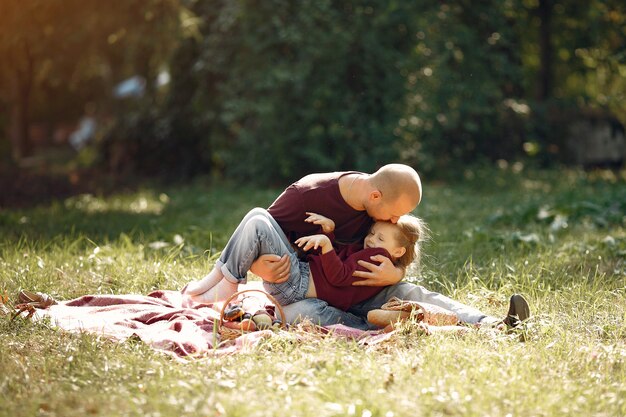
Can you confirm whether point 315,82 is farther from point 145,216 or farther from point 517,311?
point 517,311

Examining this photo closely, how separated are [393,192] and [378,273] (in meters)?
0.42

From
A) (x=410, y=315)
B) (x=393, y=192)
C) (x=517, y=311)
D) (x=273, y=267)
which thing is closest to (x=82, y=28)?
(x=273, y=267)

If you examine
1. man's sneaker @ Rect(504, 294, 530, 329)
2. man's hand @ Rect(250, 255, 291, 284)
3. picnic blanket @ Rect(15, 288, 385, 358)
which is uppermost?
man's hand @ Rect(250, 255, 291, 284)

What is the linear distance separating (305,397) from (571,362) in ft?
3.94

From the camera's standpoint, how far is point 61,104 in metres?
31.5

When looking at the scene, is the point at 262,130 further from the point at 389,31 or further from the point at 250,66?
the point at 389,31

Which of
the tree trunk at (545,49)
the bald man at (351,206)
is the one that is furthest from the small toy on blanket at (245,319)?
the tree trunk at (545,49)

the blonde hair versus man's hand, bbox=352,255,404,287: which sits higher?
the blonde hair

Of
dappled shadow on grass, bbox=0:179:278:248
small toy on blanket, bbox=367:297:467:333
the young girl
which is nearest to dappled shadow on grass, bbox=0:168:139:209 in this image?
dappled shadow on grass, bbox=0:179:278:248

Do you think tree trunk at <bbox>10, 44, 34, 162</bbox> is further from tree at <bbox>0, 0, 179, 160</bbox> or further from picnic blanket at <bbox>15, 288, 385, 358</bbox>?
picnic blanket at <bbox>15, 288, 385, 358</bbox>

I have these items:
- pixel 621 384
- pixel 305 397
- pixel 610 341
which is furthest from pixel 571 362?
pixel 305 397

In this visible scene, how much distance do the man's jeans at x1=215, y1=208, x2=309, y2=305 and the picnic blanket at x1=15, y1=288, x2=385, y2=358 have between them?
0.92 ft

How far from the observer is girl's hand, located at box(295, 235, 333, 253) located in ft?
13.2

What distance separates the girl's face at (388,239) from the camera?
13.9ft
